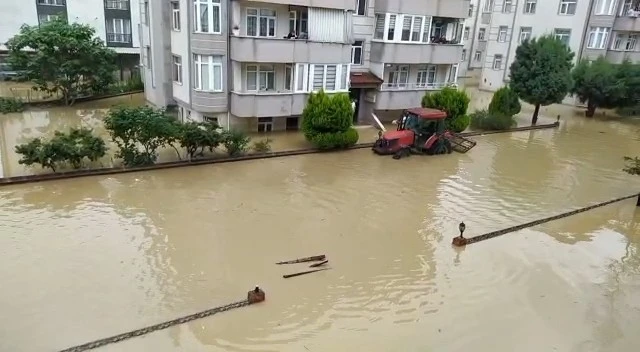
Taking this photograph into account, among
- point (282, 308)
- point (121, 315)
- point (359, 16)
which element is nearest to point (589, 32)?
point (359, 16)

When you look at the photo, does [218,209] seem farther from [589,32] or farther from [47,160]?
[589,32]

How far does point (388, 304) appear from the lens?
871 centimetres

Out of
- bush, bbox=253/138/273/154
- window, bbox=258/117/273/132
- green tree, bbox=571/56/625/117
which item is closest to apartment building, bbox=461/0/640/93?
green tree, bbox=571/56/625/117

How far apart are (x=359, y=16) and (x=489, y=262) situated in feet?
49.2

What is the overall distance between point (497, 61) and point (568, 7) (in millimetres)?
6150

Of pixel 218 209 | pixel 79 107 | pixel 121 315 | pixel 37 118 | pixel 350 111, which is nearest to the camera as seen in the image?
pixel 121 315

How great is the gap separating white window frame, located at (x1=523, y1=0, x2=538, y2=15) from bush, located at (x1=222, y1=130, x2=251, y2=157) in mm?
26894

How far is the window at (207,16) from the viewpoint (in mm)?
17250

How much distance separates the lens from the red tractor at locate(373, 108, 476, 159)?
18.4m

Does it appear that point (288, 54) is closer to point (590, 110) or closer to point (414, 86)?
point (414, 86)

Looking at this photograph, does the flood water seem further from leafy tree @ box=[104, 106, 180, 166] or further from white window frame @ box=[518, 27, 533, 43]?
white window frame @ box=[518, 27, 533, 43]

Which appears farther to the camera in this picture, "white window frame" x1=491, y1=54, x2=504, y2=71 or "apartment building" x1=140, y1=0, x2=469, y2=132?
"white window frame" x1=491, y1=54, x2=504, y2=71

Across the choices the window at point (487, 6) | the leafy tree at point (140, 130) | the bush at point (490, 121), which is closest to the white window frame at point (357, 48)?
the bush at point (490, 121)

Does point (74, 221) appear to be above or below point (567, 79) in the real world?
below
